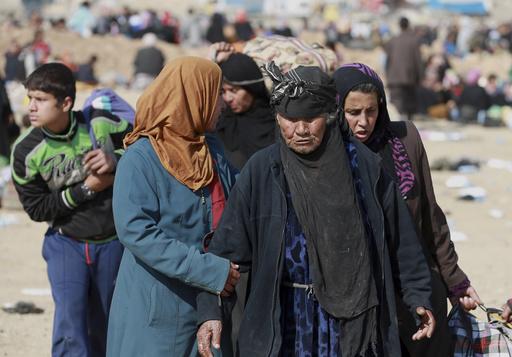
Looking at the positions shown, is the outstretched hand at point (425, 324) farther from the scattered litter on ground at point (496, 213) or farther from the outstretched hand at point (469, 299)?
the scattered litter on ground at point (496, 213)

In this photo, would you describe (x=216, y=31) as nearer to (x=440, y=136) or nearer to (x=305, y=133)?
(x=440, y=136)

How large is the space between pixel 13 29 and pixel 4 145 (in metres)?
24.8

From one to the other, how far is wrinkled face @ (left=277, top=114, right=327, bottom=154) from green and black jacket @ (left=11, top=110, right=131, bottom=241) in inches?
59.2

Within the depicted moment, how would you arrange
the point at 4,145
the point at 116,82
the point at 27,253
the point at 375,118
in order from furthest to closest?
the point at 116,82, the point at 4,145, the point at 27,253, the point at 375,118

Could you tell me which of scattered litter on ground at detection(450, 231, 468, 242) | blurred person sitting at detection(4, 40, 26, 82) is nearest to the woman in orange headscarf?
scattered litter on ground at detection(450, 231, 468, 242)

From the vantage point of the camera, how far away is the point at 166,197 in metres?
3.80

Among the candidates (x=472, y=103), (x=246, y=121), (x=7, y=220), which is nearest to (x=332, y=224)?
(x=246, y=121)

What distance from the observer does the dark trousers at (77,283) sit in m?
4.87

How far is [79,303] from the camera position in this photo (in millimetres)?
4871

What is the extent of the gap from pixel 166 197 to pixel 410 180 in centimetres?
94

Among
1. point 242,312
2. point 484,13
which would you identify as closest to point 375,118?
point 242,312

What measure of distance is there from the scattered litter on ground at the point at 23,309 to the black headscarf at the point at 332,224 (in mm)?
4412

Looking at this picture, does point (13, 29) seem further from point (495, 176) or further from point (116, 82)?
point (495, 176)

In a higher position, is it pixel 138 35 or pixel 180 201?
pixel 180 201
